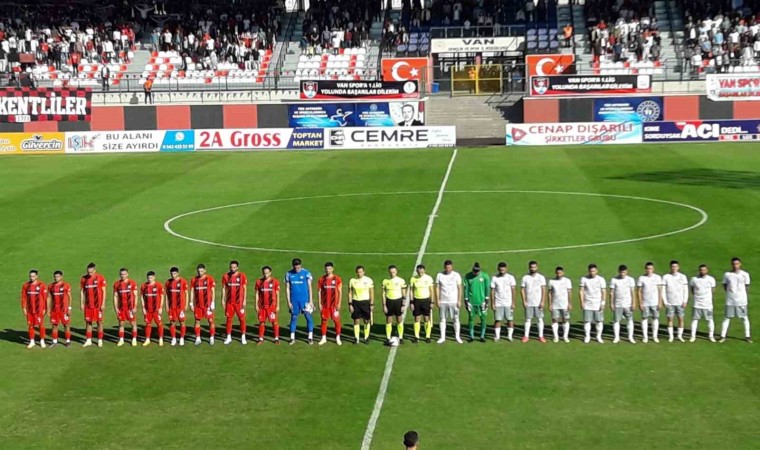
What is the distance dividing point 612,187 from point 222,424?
2533 centimetres

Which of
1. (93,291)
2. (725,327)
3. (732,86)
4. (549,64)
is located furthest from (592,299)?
(549,64)

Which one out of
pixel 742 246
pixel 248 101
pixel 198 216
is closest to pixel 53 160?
pixel 248 101

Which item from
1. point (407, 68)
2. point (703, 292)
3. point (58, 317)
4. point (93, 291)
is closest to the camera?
point (703, 292)

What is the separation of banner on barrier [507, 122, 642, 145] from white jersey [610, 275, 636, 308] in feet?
113

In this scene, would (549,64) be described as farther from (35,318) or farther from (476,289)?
(35,318)

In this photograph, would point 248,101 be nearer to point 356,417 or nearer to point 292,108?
point 292,108

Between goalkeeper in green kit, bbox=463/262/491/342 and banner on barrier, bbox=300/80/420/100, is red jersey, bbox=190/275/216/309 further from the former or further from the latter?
banner on barrier, bbox=300/80/420/100

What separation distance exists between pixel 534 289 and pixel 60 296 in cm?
886

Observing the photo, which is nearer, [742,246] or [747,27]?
[742,246]

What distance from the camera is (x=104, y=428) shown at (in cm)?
1523

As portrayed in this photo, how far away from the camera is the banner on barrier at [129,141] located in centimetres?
5381

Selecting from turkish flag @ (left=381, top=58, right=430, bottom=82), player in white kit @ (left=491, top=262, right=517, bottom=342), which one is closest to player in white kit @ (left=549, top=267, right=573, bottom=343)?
player in white kit @ (left=491, top=262, right=517, bottom=342)

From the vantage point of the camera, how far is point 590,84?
5728 cm

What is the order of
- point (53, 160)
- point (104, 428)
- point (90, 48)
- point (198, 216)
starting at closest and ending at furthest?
1. point (104, 428)
2. point (198, 216)
3. point (53, 160)
4. point (90, 48)
